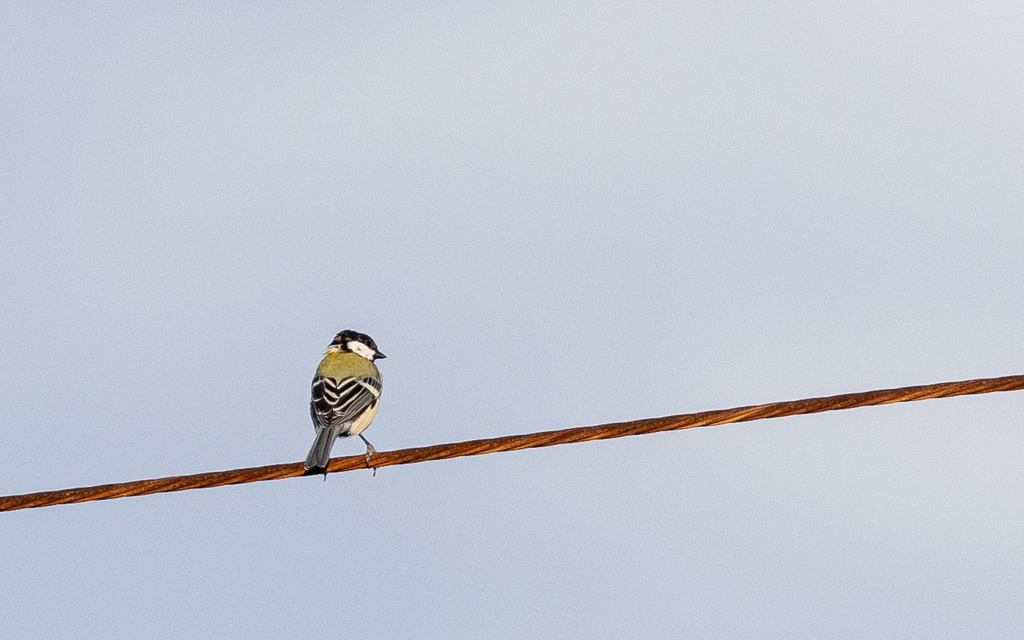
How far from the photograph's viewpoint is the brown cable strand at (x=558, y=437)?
723 centimetres

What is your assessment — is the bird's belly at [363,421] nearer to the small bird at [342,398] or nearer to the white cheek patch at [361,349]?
the small bird at [342,398]

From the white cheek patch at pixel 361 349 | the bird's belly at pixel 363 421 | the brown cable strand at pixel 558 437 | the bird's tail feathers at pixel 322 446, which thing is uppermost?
the white cheek patch at pixel 361 349

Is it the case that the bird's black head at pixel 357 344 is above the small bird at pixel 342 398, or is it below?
above

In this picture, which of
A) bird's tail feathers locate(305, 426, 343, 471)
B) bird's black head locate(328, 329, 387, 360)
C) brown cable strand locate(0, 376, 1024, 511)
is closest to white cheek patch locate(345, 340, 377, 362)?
bird's black head locate(328, 329, 387, 360)

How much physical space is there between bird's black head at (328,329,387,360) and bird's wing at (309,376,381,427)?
1.61m

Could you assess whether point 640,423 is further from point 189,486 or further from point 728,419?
point 189,486

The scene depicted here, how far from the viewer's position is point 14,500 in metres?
7.64

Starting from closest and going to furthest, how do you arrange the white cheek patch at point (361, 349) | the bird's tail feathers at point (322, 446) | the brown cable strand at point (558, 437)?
the brown cable strand at point (558, 437) → the bird's tail feathers at point (322, 446) → the white cheek patch at point (361, 349)

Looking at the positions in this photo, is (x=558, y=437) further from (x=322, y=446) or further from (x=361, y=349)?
(x=361, y=349)

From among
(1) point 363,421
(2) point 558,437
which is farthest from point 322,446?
(2) point 558,437

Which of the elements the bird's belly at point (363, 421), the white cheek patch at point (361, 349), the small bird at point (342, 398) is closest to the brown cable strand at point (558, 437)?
the small bird at point (342, 398)

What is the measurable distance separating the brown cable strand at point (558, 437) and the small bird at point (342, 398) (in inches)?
95.2

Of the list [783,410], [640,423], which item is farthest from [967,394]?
[640,423]

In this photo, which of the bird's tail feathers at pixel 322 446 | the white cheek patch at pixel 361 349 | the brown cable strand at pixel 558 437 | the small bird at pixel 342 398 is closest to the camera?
the brown cable strand at pixel 558 437
